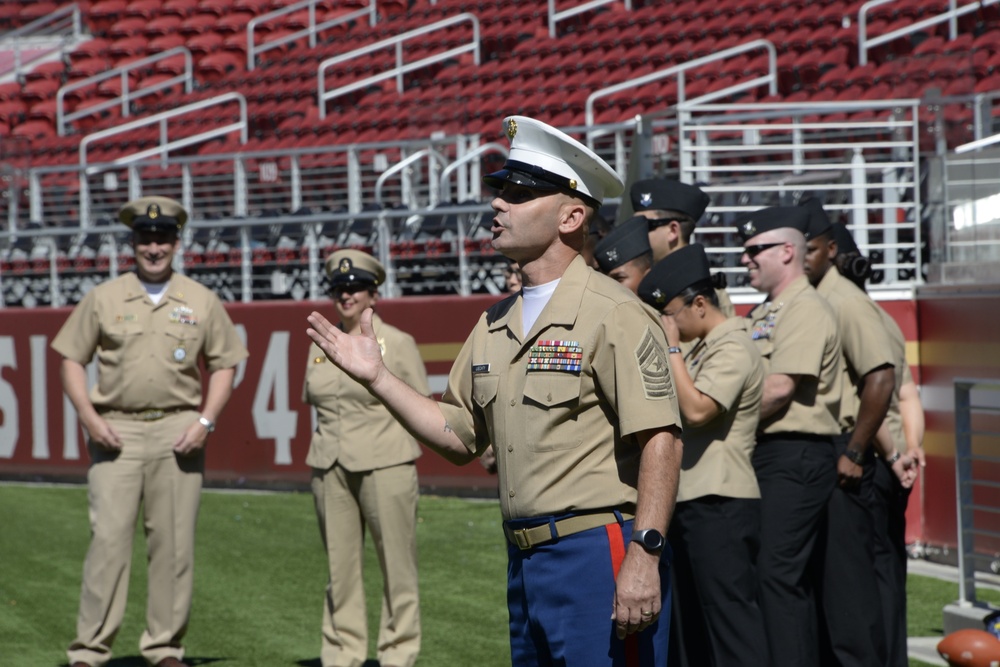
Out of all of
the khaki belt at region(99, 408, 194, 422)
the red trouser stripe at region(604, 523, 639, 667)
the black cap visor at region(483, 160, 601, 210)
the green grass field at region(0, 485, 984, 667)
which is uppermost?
the black cap visor at region(483, 160, 601, 210)

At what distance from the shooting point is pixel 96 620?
5828 mm

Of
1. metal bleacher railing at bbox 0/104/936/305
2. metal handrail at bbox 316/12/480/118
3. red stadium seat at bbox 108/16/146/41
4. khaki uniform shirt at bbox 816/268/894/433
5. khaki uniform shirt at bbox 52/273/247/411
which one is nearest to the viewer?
khaki uniform shirt at bbox 816/268/894/433

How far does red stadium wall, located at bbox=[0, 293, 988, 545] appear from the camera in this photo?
29.4 feet

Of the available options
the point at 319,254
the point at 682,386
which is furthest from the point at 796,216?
the point at 319,254

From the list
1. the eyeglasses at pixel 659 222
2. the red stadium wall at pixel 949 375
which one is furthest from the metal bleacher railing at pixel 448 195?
the eyeglasses at pixel 659 222

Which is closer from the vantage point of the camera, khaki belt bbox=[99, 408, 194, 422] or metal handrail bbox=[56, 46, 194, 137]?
Result: khaki belt bbox=[99, 408, 194, 422]

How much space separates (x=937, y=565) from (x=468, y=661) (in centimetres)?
375

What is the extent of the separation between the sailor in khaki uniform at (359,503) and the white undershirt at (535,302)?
2.56 meters

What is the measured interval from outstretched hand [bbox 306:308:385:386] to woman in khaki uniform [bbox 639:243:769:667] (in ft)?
4.22

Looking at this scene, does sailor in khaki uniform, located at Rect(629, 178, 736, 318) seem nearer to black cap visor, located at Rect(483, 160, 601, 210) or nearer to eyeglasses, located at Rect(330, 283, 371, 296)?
eyeglasses, located at Rect(330, 283, 371, 296)

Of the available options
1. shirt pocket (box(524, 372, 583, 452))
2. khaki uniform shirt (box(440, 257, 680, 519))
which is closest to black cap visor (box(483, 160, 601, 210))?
khaki uniform shirt (box(440, 257, 680, 519))

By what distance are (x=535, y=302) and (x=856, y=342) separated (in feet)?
7.73

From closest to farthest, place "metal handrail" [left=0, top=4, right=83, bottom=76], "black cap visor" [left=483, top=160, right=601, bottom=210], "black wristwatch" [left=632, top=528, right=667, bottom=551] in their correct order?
"black wristwatch" [left=632, top=528, right=667, bottom=551] < "black cap visor" [left=483, top=160, right=601, bottom=210] < "metal handrail" [left=0, top=4, right=83, bottom=76]

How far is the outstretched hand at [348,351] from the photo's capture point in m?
3.35
